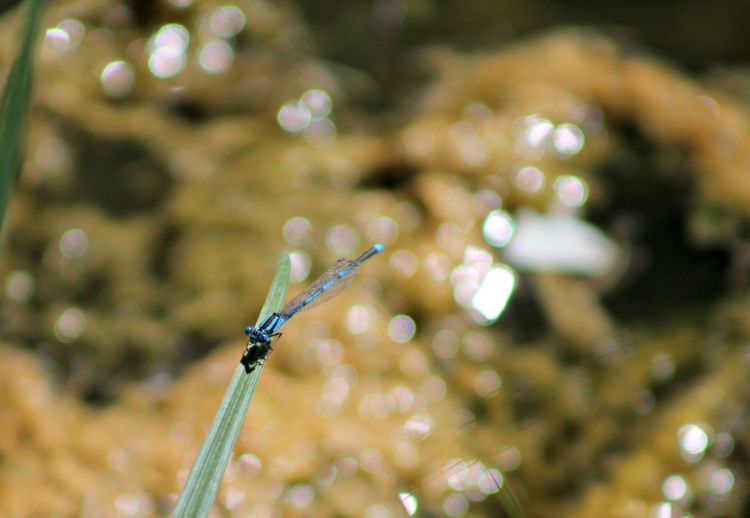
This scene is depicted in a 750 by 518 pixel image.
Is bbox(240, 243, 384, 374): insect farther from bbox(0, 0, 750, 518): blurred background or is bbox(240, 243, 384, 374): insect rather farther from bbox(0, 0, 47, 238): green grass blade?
bbox(0, 0, 47, 238): green grass blade

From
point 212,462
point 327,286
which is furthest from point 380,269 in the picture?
point 212,462

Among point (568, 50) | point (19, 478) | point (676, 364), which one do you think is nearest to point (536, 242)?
point (676, 364)

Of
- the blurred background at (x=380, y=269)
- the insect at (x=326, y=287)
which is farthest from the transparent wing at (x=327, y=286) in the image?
the blurred background at (x=380, y=269)

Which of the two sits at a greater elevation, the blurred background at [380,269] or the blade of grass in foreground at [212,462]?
the blurred background at [380,269]

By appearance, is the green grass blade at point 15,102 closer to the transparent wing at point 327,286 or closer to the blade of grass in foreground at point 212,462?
the blade of grass in foreground at point 212,462

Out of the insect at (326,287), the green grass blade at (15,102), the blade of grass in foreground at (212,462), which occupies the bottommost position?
the blade of grass in foreground at (212,462)

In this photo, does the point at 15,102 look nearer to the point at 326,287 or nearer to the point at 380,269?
the point at 326,287

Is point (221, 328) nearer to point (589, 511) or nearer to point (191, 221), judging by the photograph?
point (191, 221)
